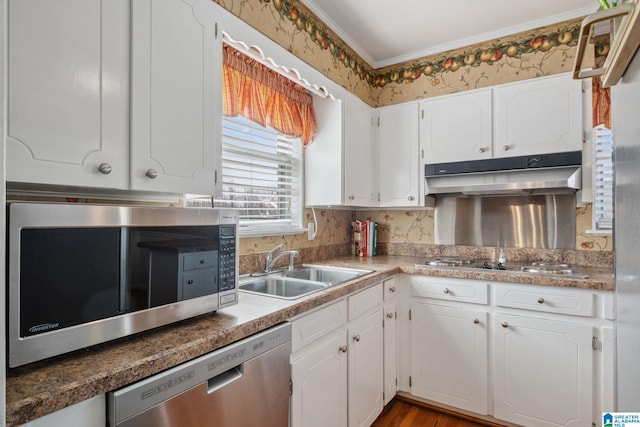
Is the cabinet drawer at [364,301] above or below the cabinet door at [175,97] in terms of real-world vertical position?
below

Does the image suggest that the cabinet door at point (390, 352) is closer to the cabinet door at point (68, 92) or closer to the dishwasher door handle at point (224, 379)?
the dishwasher door handle at point (224, 379)

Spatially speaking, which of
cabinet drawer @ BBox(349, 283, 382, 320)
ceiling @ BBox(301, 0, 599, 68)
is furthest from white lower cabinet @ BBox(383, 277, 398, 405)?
ceiling @ BBox(301, 0, 599, 68)

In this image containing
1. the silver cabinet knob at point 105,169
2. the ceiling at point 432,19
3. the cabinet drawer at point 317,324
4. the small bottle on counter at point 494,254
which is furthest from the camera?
the small bottle on counter at point 494,254

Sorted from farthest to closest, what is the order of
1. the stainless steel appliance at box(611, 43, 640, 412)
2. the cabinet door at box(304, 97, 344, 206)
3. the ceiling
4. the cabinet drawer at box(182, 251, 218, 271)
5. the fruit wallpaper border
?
1. the cabinet door at box(304, 97, 344, 206)
2. the ceiling
3. the fruit wallpaper border
4. the cabinet drawer at box(182, 251, 218, 271)
5. the stainless steel appliance at box(611, 43, 640, 412)

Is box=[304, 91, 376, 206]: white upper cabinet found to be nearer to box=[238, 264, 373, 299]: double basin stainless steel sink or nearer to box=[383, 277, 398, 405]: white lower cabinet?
box=[238, 264, 373, 299]: double basin stainless steel sink

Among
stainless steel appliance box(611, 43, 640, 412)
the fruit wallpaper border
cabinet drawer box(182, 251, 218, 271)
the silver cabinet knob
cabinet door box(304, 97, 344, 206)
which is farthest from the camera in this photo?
cabinet door box(304, 97, 344, 206)

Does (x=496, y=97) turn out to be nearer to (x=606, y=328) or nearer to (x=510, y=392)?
(x=606, y=328)

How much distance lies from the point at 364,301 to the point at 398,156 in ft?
4.31

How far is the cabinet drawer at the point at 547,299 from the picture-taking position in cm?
178

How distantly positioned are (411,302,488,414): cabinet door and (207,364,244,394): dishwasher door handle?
4.83ft

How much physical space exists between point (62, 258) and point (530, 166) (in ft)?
8.01

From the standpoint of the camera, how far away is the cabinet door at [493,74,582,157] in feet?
6.89

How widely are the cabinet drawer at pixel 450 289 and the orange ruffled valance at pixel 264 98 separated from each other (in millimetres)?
1252

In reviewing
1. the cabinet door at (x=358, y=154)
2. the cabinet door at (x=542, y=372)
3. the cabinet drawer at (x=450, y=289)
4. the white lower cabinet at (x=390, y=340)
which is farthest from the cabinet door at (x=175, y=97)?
the cabinet door at (x=542, y=372)
